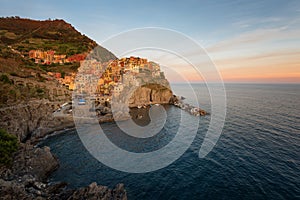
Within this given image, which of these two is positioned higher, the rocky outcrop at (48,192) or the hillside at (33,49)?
the hillside at (33,49)

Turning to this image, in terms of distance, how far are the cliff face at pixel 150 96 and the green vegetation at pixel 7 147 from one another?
183 feet

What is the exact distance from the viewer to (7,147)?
20672mm

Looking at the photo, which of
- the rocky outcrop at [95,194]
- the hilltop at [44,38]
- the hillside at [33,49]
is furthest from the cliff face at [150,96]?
the rocky outcrop at [95,194]

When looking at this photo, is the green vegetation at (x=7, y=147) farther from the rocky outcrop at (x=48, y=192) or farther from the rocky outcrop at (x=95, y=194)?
the rocky outcrop at (x=95, y=194)

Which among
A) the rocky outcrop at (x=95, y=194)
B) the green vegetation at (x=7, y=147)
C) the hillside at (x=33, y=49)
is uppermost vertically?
the hillside at (x=33, y=49)

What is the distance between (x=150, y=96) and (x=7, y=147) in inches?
2703

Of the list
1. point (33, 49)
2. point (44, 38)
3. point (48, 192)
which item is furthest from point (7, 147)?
point (44, 38)

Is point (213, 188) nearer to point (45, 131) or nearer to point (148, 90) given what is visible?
point (45, 131)

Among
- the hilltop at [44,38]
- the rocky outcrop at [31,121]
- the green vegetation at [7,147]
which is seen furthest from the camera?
the hilltop at [44,38]

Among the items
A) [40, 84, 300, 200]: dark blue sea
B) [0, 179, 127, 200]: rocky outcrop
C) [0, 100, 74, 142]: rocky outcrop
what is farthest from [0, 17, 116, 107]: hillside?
[0, 179, 127, 200]: rocky outcrop

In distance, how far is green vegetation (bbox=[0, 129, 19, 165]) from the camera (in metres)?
19.3

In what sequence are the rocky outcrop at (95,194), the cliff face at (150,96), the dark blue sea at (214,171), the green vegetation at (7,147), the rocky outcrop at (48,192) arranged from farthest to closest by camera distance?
the cliff face at (150,96)
the green vegetation at (7,147)
the dark blue sea at (214,171)
the rocky outcrop at (95,194)
the rocky outcrop at (48,192)

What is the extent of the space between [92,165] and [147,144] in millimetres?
11561

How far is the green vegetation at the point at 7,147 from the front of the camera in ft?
63.5
